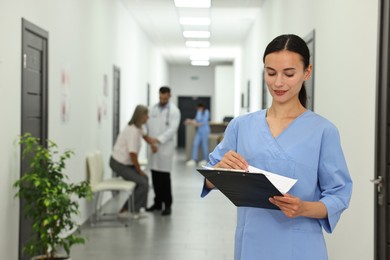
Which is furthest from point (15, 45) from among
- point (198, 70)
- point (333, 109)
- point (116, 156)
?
point (198, 70)

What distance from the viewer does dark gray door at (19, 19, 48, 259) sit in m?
4.83

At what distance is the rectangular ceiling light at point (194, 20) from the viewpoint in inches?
456

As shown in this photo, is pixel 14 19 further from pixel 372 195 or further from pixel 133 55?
pixel 133 55

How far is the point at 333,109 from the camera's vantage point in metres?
4.72

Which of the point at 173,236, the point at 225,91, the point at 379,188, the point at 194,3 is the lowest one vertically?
the point at 173,236

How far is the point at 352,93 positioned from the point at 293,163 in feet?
7.60

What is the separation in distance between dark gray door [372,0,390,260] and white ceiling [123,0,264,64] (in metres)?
6.62

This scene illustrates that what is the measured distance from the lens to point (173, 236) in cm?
661

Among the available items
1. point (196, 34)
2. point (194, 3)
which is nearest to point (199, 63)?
point (196, 34)

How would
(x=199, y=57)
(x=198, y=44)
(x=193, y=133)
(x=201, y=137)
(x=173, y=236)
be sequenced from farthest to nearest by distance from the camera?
(x=199, y=57), (x=193, y=133), (x=201, y=137), (x=198, y=44), (x=173, y=236)

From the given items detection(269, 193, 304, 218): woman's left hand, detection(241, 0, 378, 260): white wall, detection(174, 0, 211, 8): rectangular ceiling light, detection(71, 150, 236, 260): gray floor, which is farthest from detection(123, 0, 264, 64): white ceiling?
detection(269, 193, 304, 218): woman's left hand

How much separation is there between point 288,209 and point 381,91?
1831mm

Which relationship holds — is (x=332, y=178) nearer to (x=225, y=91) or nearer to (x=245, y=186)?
(x=245, y=186)

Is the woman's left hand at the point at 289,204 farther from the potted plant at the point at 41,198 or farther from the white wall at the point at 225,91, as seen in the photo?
the white wall at the point at 225,91
